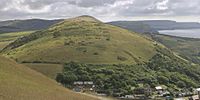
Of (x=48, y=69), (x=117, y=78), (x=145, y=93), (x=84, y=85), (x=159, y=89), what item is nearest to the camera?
(x=145, y=93)

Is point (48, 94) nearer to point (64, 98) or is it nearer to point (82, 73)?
point (64, 98)

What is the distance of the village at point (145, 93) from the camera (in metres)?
156

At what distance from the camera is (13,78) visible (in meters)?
57.0

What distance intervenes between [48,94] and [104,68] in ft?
464

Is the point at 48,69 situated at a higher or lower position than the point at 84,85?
higher

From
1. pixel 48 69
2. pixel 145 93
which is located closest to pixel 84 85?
pixel 48 69

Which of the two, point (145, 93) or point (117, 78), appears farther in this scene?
point (117, 78)

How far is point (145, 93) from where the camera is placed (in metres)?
166

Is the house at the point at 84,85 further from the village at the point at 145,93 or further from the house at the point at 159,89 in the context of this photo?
the house at the point at 159,89

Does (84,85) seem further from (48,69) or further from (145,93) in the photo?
(145,93)

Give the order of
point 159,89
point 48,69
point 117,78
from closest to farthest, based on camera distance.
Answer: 1. point 159,89
2. point 117,78
3. point 48,69

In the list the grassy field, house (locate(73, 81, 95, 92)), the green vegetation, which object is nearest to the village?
house (locate(73, 81, 95, 92))

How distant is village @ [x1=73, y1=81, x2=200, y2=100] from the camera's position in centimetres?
15650

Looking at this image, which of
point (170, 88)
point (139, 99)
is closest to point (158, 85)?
point (170, 88)
